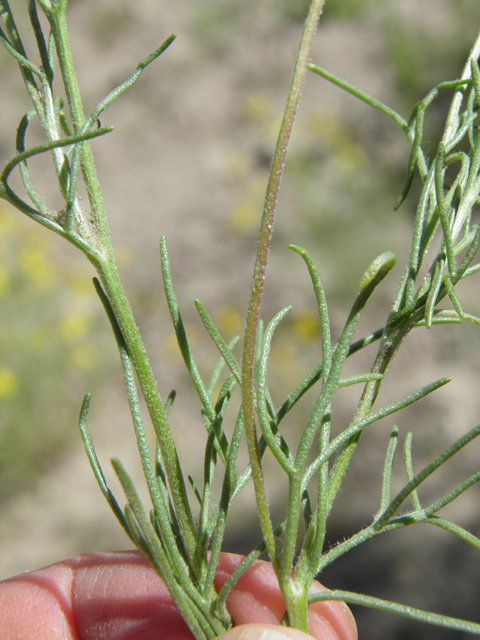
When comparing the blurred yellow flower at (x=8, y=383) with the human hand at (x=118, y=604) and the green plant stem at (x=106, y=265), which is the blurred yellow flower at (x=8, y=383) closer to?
the human hand at (x=118, y=604)

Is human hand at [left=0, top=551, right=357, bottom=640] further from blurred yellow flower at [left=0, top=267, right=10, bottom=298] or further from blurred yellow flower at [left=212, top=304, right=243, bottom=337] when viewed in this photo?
blurred yellow flower at [left=0, top=267, right=10, bottom=298]

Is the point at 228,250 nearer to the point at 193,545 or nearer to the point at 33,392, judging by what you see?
the point at 33,392

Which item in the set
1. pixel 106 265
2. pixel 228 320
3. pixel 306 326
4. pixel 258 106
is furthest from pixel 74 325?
pixel 106 265

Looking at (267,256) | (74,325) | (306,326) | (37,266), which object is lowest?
(267,256)

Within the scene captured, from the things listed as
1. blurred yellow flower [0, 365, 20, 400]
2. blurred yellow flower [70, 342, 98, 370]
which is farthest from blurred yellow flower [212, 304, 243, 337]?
blurred yellow flower [0, 365, 20, 400]

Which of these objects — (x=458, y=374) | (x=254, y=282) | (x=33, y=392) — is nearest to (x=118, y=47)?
(x=33, y=392)

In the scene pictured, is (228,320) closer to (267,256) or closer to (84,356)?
(84,356)

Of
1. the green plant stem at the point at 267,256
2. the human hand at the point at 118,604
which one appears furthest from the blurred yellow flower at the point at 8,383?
the green plant stem at the point at 267,256
